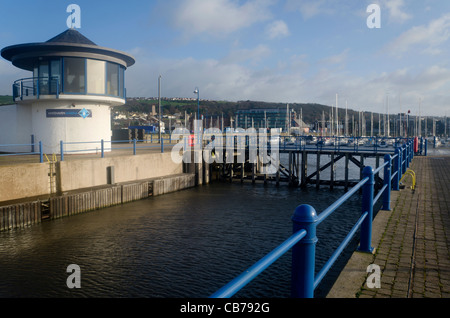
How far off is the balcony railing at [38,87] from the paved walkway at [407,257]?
20233 mm

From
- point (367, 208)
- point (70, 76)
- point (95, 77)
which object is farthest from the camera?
point (95, 77)

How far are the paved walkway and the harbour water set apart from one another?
287cm

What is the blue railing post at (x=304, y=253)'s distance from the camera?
254cm

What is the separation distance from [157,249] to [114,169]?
31.2 ft

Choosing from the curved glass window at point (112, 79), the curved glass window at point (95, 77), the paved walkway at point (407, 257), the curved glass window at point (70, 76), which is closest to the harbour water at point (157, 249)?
the paved walkway at point (407, 257)

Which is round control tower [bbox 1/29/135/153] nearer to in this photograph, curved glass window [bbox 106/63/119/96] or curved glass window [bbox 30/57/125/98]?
curved glass window [bbox 30/57/125/98]

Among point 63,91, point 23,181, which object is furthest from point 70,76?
point 23,181

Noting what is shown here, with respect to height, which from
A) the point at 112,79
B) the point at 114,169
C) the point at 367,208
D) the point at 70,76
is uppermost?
the point at 112,79

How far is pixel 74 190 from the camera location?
60.8ft

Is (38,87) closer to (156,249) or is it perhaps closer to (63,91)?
(63,91)

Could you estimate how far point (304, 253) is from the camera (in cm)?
267

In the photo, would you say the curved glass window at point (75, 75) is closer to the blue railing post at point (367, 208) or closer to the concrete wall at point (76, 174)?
the concrete wall at point (76, 174)

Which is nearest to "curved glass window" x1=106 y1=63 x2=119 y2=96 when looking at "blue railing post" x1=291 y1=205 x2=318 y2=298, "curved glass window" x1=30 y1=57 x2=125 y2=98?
"curved glass window" x1=30 y1=57 x2=125 y2=98
